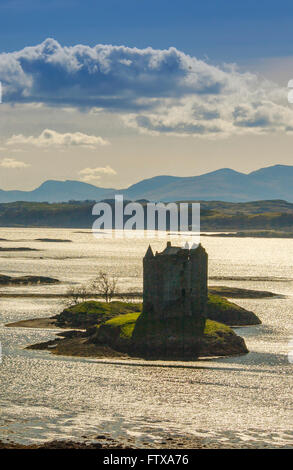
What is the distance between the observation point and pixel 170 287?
9450 cm

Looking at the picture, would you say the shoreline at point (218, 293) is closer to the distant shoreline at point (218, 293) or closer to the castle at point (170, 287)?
the distant shoreline at point (218, 293)

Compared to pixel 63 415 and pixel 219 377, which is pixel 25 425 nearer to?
pixel 63 415

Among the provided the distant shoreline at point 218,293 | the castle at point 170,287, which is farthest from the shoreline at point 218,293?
the castle at point 170,287

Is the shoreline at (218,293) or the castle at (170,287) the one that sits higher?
the castle at (170,287)

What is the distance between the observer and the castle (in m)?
93.9

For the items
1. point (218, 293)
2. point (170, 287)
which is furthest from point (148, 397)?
point (218, 293)

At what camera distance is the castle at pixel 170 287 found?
93938 millimetres

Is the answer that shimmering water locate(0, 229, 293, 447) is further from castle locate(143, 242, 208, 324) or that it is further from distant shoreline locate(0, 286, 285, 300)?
distant shoreline locate(0, 286, 285, 300)

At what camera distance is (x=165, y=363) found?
3332 inches

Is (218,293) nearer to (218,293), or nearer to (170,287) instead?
(218,293)

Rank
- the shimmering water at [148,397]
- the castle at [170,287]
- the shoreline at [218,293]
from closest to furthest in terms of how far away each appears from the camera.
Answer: the shimmering water at [148,397] → the castle at [170,287] → the shoreline at [218,293]

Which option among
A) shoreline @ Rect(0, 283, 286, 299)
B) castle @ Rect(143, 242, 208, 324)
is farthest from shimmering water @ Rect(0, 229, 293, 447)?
shoreline @ Rect(0, 283, 286, 299)
